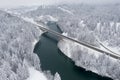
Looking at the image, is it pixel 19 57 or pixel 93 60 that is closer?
pixel 93 60

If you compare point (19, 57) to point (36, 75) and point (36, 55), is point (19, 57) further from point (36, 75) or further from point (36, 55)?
point (36, 75)

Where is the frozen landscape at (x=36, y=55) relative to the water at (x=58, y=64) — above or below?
above

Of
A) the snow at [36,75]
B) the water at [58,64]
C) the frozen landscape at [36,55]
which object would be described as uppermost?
the frozen landscape at [36,55]

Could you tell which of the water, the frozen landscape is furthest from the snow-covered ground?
the water

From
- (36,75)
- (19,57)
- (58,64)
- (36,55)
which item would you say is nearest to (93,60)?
(58,64)

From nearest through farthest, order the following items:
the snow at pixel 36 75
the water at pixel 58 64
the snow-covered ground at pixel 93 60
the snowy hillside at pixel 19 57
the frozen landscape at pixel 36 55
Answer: the snowy hillside at pixel 19 57, the snow at pixel 36 75, the frozen landscape at pixel 36 55, the snow-covered ground at pixel 93 60, the water at pixel 58 64

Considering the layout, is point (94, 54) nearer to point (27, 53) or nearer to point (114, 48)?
point (114, 48)

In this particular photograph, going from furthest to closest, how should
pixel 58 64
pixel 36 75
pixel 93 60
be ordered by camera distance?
1. pixel 58 64
2. pixel 93 60
3. pixel 36 75

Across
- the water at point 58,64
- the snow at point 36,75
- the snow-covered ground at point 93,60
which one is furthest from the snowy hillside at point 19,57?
the snow-covered ground at point 93,60

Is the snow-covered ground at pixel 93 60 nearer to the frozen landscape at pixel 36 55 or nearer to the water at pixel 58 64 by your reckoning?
the frozen landscape at pixel 36 55

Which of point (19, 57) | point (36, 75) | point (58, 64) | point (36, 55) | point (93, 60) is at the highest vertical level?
point (36, 55)

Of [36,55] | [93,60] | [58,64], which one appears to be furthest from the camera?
[58,64]
